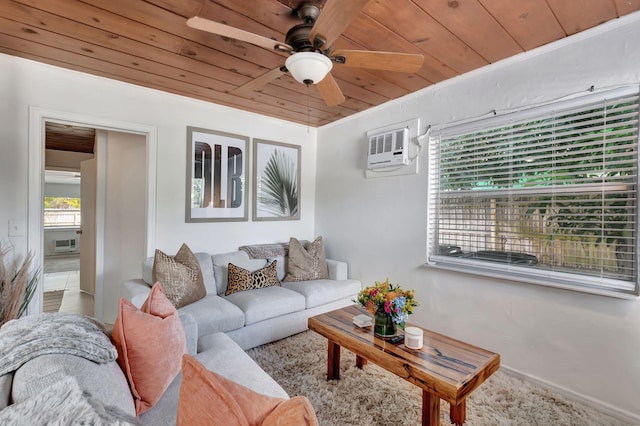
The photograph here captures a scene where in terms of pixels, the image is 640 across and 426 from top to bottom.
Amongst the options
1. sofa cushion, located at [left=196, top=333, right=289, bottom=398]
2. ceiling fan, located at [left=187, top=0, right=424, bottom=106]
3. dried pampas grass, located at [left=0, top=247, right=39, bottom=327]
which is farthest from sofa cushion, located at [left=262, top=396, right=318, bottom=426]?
dried pampas grass, located at [left=0, top=247, right=39, bottom=327]

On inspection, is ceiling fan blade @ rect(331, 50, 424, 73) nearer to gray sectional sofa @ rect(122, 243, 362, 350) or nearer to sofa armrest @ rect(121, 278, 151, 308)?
gray sectional sofa @ rect(122, 243, 362, 350)

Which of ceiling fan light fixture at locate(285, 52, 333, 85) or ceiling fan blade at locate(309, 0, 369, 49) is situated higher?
ceiling fan blade at locate(309, 0, 369, 49)

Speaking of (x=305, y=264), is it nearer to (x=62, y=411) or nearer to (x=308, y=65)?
(x=308, y=65)

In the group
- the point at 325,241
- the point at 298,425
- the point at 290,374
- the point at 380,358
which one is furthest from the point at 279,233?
the point at 298,425

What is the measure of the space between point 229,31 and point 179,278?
1931 mm

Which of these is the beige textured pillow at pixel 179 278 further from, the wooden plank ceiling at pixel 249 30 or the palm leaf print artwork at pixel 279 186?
the wooden plank ceiling at pixel 249 30

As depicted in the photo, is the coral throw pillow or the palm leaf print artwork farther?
the palm leaf print artwork

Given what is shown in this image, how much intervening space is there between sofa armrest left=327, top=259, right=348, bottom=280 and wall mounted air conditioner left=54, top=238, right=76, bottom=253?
25.4 feet

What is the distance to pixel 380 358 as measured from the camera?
173cm

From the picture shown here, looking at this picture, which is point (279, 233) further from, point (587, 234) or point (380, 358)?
point (587, 234)

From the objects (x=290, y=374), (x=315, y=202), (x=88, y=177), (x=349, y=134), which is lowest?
(x=290, y=374)

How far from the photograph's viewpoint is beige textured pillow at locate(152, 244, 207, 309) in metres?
2.46

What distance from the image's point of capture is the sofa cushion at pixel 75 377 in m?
0.82

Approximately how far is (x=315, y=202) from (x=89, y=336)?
3.25m
